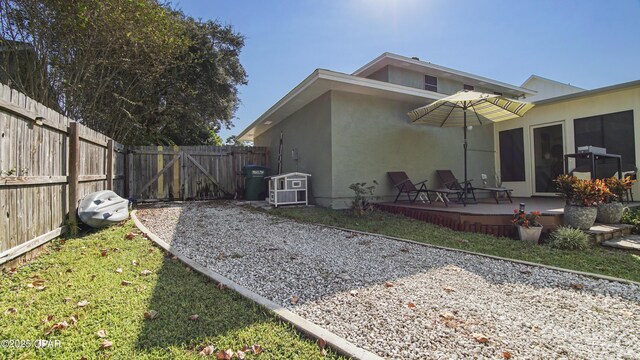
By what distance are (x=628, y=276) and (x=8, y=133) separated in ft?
23.1

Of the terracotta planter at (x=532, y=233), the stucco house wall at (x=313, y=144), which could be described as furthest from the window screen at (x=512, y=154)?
the stucco house wall at (x=313, y=144)

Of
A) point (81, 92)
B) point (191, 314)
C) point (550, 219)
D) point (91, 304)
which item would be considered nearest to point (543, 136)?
point (550, 219)

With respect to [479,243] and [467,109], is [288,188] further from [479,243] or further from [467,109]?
[467,109]

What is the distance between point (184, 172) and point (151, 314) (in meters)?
8.31

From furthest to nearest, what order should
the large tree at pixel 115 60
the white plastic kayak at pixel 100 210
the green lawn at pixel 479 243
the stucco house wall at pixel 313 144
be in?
the stucco house wall at pixel 313 144 → the large tree at pixel 115 60 → the white plastic kayak at pixel 100 210 → the green lawn at pixel 479 243

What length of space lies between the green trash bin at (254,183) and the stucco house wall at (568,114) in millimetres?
Answer: 7935

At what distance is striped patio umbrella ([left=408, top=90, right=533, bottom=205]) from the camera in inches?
248

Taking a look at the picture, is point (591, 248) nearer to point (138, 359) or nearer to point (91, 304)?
point (138, 359)

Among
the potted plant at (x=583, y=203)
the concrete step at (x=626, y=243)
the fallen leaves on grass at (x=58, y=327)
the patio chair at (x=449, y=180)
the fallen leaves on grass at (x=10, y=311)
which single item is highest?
the patio chair at (x=449, y=180)

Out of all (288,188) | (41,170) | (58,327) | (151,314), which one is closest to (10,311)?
(58,327)

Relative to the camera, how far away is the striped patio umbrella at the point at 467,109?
6297 mm

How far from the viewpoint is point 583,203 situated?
4.95 m

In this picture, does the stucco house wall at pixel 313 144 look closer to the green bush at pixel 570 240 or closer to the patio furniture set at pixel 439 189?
the patio furniture set at pixel 439 189

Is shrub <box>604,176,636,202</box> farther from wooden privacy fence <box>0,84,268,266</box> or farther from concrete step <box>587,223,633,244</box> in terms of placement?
wooden privacy fence <box>0,84,268,266</box>
